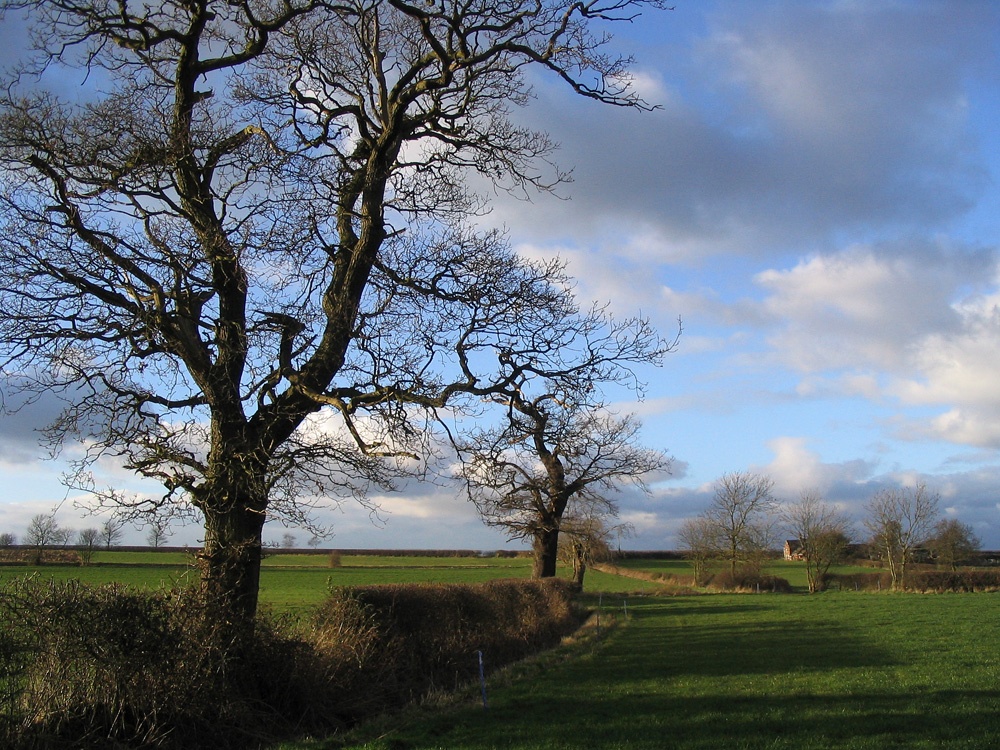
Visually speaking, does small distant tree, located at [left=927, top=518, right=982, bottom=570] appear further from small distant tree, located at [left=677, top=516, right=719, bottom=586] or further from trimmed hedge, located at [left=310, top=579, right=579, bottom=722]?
trimmed hedge, located at [left=310, top=579, right=579, bottom=722]

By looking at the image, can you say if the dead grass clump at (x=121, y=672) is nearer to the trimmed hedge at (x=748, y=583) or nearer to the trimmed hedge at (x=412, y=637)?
the trimmed hedge at (x=412, y=637)

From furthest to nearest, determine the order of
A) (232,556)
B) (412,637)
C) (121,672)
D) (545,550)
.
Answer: (545,550), (412,637), (232,556), (121,672)

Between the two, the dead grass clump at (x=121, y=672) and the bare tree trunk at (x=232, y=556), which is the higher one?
the bare tree trunk at (x=232, y=556)

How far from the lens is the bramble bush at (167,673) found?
8.37 m

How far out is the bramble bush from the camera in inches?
329

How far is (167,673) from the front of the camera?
9.16 m

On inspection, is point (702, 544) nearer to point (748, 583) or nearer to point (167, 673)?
point (748, 583)

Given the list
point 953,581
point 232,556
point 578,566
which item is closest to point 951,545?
point 953,581

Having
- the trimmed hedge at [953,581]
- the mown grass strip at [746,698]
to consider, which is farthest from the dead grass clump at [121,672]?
the trimmed hedge at [953,581]

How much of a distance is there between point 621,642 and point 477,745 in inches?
571

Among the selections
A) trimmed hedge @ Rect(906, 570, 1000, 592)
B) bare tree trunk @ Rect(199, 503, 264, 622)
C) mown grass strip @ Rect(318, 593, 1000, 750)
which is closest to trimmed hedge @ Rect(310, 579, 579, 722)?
mown grass strip @ Rect(318, 593, 1000, 750)

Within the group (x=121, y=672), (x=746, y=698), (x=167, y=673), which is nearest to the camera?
(x=121, y=672)

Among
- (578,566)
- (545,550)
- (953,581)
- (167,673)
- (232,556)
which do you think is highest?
(232,556)

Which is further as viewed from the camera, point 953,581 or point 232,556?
point 953,581
